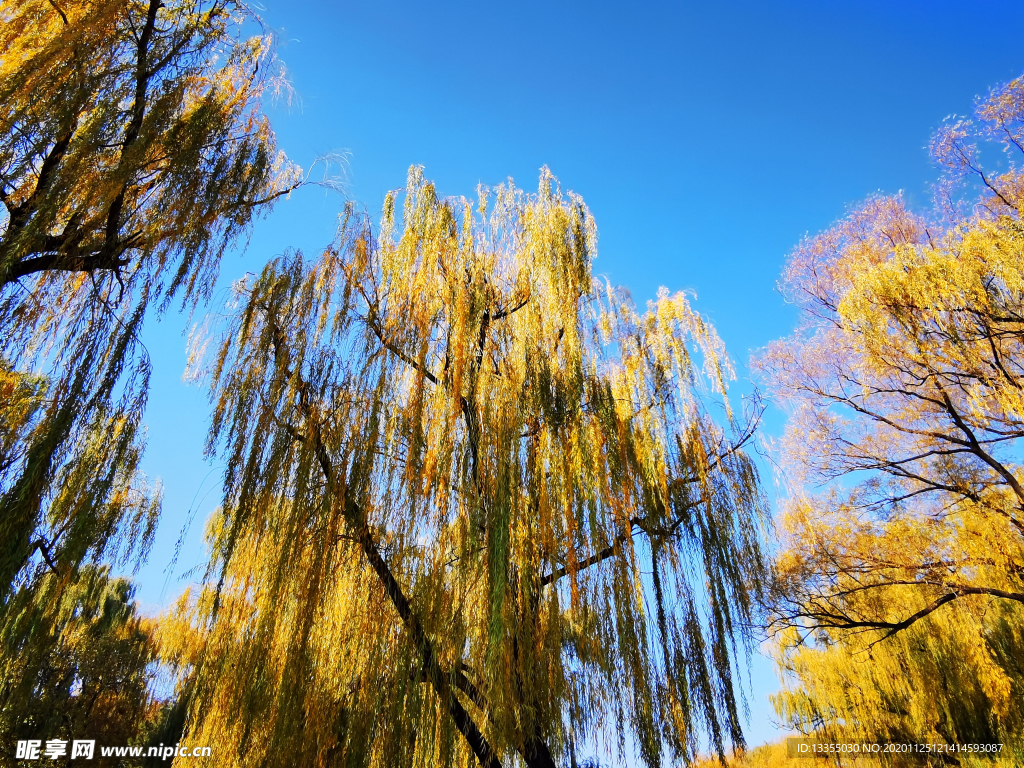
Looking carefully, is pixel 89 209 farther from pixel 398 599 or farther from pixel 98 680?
pixel 98 680

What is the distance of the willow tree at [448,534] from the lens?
275 centimetres

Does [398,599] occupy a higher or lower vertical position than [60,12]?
lower

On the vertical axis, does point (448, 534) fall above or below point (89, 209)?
below

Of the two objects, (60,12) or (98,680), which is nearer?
(60,12)

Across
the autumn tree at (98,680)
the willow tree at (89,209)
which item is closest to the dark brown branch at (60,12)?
the willow tree at (89,209)

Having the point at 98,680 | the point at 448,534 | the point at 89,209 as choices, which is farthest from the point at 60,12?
the point at 98,680

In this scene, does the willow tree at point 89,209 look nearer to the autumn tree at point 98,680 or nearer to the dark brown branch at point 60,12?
the dark brown branch at point 60,12

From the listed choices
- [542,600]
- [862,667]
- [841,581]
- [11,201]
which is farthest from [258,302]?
[862,667]

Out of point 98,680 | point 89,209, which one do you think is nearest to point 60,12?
point 89,209

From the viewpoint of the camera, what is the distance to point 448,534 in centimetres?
302

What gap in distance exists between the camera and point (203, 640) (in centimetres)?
344

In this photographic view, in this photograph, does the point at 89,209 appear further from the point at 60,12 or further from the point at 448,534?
the point at 448,534

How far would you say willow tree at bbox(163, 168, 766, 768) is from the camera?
9.01 ft

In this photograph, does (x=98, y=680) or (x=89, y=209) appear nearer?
(x=89, y=209)
